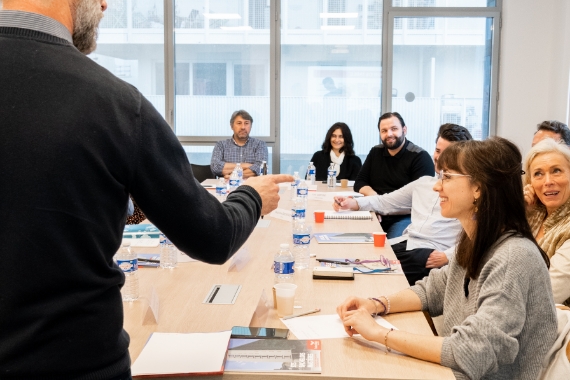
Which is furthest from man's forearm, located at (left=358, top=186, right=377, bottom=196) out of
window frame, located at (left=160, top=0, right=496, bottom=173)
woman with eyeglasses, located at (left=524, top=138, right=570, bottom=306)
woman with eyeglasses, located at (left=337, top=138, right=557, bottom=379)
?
woman with eyeglasses, located at (left=337, top=138, right=557, bottom=379)

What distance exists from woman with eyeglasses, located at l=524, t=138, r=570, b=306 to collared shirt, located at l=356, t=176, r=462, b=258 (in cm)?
62

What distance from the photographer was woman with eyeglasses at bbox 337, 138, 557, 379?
5.24 feet

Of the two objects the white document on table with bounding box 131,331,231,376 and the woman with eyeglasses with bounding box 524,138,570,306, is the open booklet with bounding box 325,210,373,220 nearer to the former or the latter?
the woman with eyeglasses with bounding box 524,138,570,306

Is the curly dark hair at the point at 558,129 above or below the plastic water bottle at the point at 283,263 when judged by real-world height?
above

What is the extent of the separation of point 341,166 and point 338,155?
0.14 m

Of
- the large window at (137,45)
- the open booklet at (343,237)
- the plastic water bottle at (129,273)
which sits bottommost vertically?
the open booklet at (343,237)

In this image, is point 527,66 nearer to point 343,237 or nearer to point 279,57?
point 279,57

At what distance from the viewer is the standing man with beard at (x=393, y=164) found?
5402 millimetres

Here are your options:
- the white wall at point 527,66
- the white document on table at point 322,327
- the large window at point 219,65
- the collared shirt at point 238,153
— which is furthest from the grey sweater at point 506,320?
the large window at point 219,65

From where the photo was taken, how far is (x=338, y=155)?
6.71 metres

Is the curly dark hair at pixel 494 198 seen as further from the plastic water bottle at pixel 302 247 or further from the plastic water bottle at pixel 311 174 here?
the plastic water bottle at pixel 311 174

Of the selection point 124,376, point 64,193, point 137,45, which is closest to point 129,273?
point 124,376

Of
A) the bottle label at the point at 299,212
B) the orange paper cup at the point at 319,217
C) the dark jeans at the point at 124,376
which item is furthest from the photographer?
the orange paper cup at the point at 319,217

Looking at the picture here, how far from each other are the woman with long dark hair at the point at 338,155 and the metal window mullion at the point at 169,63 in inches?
79.1
